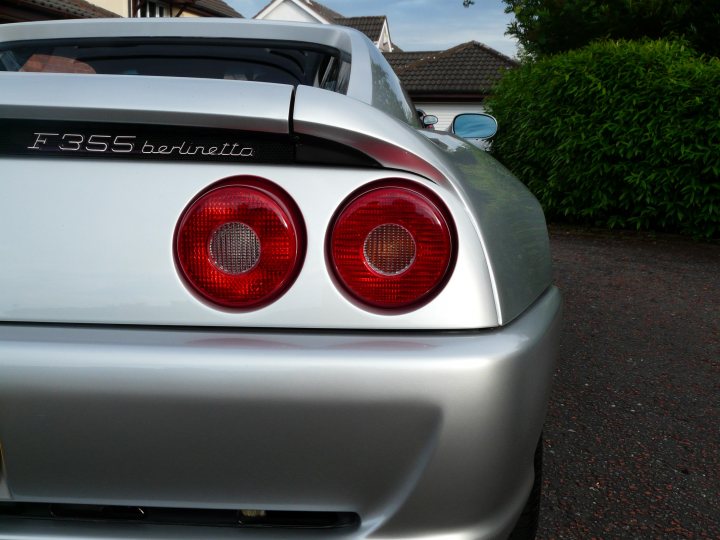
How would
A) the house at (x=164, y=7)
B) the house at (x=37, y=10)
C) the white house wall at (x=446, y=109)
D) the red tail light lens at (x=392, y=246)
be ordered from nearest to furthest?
the red tail light lens at (x=392, y=246)
the house at (x=37, y=10)
the house at (x=164, y=7)
the white house wall at (x=446, y=109)

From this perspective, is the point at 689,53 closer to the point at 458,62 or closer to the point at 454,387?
the point at 454,387

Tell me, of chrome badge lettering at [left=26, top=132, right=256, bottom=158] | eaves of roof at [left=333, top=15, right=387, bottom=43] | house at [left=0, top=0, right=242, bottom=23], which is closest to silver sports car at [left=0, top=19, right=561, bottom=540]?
chrome badge lettering at [left=26, top=132, right=256, bottom=158]

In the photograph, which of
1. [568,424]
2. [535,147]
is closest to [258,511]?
[568,424]

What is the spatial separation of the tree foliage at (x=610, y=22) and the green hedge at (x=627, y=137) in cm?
185

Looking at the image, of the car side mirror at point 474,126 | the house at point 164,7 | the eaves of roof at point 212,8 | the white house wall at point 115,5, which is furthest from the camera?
the eaves of roof at point 212,8

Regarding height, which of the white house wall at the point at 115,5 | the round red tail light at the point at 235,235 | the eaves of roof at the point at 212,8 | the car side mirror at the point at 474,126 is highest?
the round red tail light at the point at 235,235

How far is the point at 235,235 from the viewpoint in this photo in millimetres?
1263

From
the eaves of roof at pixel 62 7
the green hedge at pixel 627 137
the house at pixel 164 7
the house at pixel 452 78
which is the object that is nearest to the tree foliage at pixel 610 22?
the green hedge at pixel 627 137

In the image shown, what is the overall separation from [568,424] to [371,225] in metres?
2.17

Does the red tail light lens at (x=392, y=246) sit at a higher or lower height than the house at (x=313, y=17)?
higher

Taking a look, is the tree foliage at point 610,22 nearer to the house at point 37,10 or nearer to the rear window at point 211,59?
the rear window at point 211,59

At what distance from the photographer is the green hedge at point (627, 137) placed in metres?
8.64

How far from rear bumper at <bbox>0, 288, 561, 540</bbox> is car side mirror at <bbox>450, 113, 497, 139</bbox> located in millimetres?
2226

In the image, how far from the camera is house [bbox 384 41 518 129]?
31062mm
